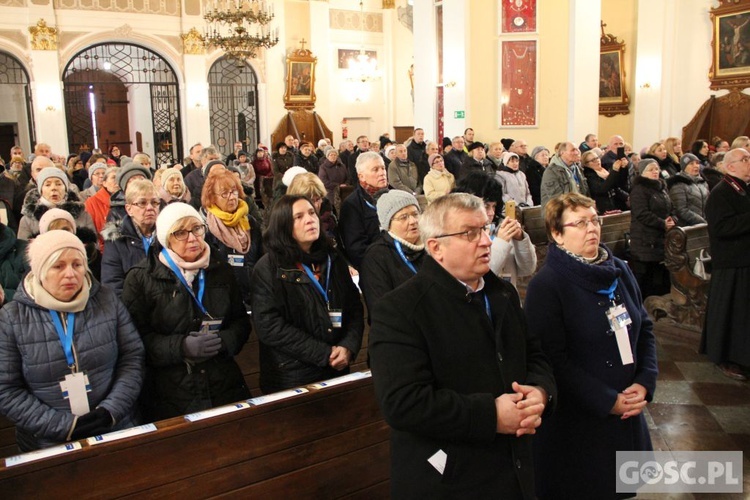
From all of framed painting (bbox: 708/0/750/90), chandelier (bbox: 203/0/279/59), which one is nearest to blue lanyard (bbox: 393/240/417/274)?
chandelier (bbox: 203/0/279/59)

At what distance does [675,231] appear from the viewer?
18.8 feet

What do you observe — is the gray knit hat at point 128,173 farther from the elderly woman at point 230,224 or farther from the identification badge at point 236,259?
the identification badge at point 236,259

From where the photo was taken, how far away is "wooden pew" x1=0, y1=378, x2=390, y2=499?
2.23m

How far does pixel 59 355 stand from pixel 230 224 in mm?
1682

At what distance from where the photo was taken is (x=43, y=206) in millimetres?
4852

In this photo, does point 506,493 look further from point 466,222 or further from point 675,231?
point 675,231

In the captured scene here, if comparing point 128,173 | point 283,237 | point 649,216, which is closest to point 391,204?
point 283,237

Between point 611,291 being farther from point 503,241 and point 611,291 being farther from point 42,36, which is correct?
point 42,36

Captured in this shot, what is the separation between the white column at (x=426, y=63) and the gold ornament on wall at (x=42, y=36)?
28.3 ft

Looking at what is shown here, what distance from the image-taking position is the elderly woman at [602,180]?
8.19 meters

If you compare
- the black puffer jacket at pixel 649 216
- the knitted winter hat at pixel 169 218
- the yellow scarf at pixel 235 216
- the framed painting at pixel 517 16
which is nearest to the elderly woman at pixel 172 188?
the yellow scarf at pixel 235 216

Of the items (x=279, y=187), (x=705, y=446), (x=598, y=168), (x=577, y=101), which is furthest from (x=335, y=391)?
(x=577, y=101)

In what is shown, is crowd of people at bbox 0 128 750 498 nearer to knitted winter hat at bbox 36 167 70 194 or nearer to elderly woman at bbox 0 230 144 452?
elderly woman at bbox 0 230 144 452

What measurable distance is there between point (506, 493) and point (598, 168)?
6.89 meters
